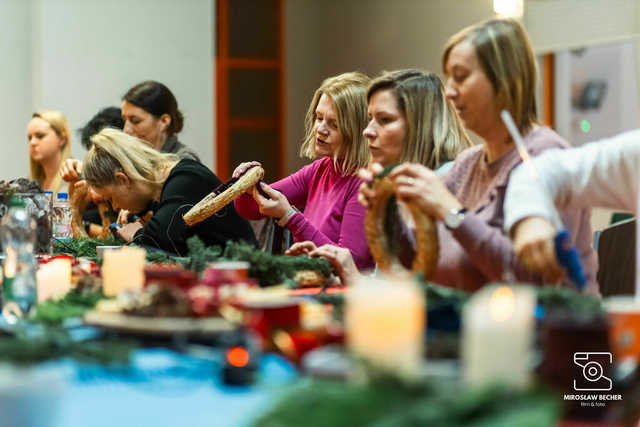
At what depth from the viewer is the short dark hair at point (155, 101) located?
4277 millimetres

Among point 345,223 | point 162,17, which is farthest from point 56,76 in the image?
point 345,223

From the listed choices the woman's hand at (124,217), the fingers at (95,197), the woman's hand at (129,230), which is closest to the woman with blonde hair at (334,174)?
the woman's hand at (129,230)

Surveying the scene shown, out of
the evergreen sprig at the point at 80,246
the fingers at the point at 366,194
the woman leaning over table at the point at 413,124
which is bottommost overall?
the evergreen sprig at the point at 80,246

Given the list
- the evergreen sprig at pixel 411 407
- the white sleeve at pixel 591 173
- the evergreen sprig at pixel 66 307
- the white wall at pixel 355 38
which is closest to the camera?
the evergreen sprig at pixel 411 407

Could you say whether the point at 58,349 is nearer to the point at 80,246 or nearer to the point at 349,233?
the point at 349,233

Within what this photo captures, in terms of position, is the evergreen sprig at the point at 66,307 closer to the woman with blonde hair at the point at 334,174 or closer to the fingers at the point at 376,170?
the fingers at the point at 376,170

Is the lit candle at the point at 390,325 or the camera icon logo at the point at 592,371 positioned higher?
the lit candle at the point at 390,325

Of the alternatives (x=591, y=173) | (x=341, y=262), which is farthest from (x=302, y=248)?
(x=591, y=173)

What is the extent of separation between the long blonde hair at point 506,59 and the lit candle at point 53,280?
1.04 meters

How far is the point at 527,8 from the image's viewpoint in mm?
6207

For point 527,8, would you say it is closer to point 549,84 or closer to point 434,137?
point 549,84

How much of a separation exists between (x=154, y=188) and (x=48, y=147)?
1.52m

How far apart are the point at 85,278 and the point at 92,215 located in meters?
2.50

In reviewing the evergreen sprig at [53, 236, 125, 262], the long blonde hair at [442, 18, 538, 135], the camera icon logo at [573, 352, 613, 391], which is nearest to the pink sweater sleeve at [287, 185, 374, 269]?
the evergreen sprig at [53, 236, 125, 262]
